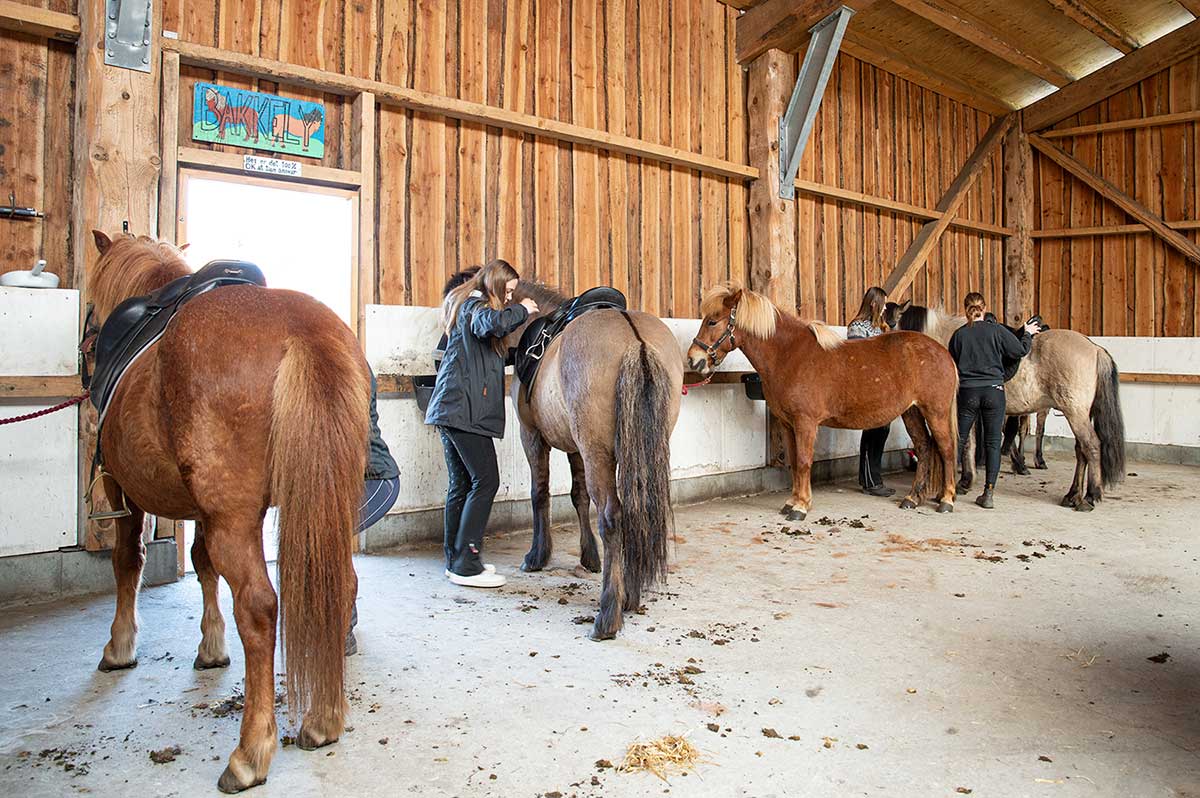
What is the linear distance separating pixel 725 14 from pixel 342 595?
614cm

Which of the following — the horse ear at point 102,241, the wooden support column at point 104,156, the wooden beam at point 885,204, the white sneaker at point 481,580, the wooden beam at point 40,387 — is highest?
the wooden beam at point 885,204

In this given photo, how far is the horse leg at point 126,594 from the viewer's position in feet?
8.56

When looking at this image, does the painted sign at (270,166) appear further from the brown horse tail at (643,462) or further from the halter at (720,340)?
the halter at (720,340)

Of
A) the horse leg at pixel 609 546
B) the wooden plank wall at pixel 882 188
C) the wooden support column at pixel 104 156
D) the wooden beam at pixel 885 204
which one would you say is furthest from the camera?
the wooden plank wall at pixel 882 188

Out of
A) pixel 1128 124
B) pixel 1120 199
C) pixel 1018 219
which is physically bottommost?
pixel 1018 219

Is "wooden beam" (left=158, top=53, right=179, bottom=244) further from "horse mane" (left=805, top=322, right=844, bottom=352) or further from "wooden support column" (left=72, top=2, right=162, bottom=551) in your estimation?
"horse mane" (left=805, top=322, right=844, bottom=352)

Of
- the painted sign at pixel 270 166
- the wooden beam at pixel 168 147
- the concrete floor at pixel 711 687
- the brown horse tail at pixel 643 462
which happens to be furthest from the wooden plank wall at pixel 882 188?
the wooden beam at pixel 168 147

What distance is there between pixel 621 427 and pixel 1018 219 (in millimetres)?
8498

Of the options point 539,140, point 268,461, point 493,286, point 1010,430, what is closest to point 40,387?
point 493,286

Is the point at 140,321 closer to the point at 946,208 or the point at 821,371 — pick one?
the point at 821,371

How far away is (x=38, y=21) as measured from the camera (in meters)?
3.36

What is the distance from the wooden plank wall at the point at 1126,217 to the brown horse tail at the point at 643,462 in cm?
846

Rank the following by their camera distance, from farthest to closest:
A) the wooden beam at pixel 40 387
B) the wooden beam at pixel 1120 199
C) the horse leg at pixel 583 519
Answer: the wooden beam at pixel 1120 199 → the horse leg at pixel 583 519 → the wooden beam at pixel 40 387

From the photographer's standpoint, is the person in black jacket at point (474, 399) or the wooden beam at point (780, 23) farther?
the wooden beam at point (780, 23)
